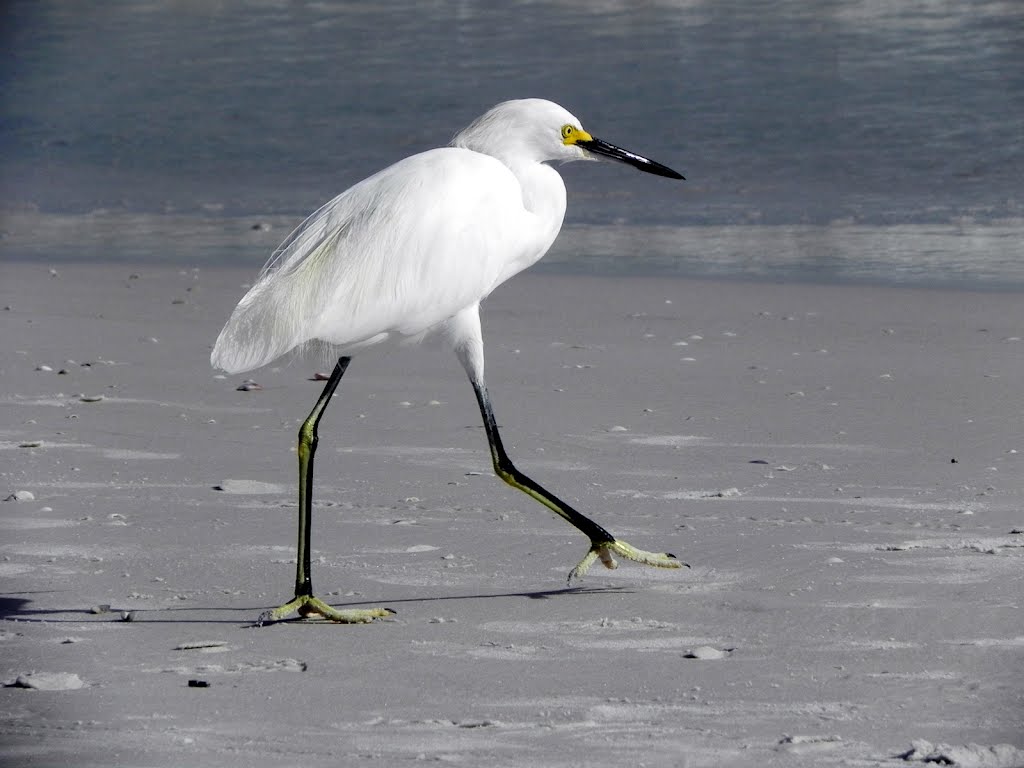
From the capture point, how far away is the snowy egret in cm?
436

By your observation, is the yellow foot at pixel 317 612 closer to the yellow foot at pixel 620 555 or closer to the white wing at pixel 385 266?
the yellow foot at pixel 620 555

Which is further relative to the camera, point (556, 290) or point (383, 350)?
point (556, 290)

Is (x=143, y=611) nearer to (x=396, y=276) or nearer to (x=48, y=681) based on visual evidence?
(x=48, y=681)

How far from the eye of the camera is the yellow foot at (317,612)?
3994 mm

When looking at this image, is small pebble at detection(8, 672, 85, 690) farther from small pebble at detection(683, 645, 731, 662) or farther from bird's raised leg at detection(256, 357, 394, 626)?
small pebble at detection(683, 645, 731, 662)

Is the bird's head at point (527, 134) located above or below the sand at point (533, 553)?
above

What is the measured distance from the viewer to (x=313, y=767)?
2936mm

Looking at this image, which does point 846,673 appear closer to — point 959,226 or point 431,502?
point 431,502

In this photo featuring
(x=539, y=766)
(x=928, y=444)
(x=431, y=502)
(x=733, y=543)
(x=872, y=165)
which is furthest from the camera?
(x=872, y=165)

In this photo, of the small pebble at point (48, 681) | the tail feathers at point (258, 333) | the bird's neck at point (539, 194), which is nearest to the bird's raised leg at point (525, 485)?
the bird's neck at point (539, 194)

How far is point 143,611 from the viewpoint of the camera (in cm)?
406

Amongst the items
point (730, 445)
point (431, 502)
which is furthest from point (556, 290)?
point (431, 502)

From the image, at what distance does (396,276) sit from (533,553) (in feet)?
2.95

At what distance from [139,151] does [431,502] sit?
15292mm
